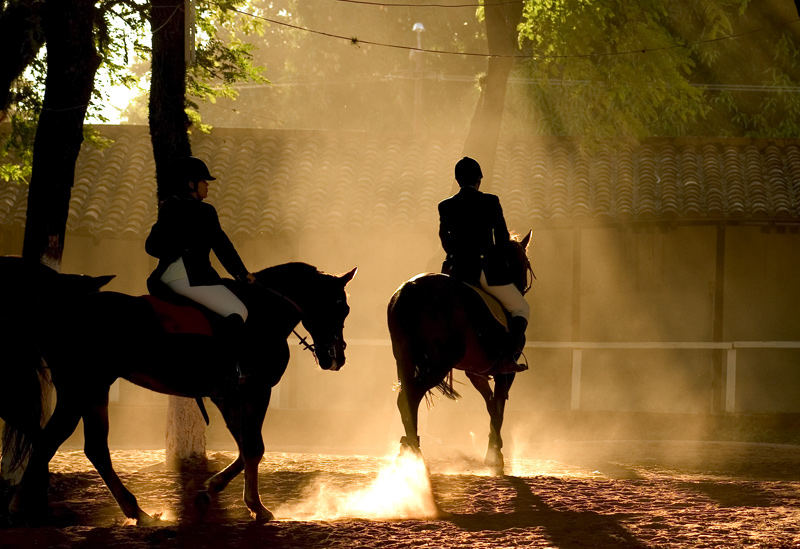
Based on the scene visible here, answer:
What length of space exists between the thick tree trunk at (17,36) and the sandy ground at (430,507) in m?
3.89

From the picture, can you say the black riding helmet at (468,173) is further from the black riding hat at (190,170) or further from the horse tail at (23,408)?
the horse tail at (23,408)

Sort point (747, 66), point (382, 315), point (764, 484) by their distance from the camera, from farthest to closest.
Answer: point (747, 66) < point (382, 315) < point (764, 484)

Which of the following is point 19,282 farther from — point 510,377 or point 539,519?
point 510,377

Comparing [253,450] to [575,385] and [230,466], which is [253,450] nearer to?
[230,466]

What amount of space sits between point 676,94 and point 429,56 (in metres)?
21.6

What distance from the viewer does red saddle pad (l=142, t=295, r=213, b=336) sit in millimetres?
7096

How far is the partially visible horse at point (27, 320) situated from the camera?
6.98 metres

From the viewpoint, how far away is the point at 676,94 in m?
20.8

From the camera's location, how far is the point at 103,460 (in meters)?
6.88

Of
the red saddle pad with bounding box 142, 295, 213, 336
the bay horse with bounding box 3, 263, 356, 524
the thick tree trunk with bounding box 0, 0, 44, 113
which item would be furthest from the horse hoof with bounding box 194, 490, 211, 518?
the thick tree trunk with bounding box 0, 0, 44, 113

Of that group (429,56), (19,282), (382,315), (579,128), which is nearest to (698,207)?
(382,315)

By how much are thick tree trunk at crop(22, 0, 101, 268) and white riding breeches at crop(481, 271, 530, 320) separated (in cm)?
366

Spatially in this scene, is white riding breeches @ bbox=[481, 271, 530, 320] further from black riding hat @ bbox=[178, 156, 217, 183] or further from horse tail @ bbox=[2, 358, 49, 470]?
horse tail @ bbox=[2, 358, 49, 470]

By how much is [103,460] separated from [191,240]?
4.96ft
